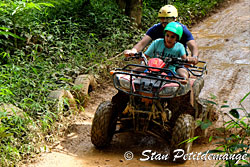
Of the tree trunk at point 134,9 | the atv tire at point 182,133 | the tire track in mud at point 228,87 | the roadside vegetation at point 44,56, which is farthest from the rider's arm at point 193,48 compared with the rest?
the tree trunk at point 134,9

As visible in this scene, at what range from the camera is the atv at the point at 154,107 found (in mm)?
3625

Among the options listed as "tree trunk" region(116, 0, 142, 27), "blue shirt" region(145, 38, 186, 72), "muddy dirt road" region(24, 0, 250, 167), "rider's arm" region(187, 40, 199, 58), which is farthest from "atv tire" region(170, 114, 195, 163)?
"tree trunk" region(116, 0, 142, 27)

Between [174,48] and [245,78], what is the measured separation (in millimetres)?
3098

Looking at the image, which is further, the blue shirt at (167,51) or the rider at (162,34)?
the rider at (162,34)

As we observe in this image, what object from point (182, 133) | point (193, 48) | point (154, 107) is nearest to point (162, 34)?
point (193, 48)

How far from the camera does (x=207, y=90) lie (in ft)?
20.7

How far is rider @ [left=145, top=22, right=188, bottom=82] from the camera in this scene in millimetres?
4152

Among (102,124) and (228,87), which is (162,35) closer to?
(102,124)

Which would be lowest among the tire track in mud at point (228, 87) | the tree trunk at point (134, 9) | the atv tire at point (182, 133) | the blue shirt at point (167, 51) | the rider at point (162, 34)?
the atv tire at point (182, 133)

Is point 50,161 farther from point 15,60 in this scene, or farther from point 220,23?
point 220,23

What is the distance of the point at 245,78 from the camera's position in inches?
265

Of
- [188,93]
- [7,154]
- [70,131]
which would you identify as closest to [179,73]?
A: [188,93]

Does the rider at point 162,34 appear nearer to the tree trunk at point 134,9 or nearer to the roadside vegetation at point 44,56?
the roadside vegetation at point 44,56

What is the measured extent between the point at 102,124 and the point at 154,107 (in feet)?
2.42
